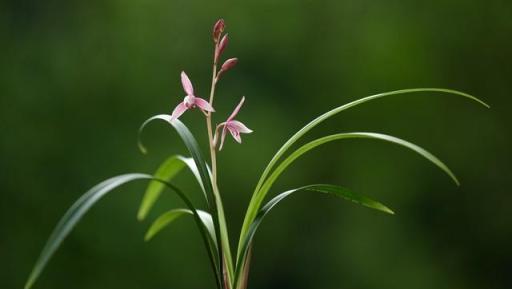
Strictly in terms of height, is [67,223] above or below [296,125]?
below

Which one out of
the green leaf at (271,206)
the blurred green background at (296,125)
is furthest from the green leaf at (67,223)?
the blurred green background at (296,125)

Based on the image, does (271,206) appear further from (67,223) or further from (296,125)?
(296,125)

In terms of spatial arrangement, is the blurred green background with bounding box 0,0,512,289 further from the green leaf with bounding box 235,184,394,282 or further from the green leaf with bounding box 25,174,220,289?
the green leaf with bounding box 25,174,220,289

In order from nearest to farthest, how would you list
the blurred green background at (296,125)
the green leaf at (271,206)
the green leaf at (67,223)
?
the green leaf at (67,223) → the green leaf at (271,206) → the blurred green background at (296,125)

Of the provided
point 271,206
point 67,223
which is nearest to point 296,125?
point 271,206

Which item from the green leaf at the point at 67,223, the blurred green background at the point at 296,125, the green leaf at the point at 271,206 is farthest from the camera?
the blurred green background at the point at 296,125

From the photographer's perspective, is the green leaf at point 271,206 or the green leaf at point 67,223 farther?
the green leaf at point 271,206

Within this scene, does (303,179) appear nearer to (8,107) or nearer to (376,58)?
(376,58)

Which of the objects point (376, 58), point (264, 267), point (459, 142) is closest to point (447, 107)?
point (459, 142)

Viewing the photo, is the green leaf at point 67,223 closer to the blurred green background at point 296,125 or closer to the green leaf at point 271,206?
the green leaf at point 271,206
